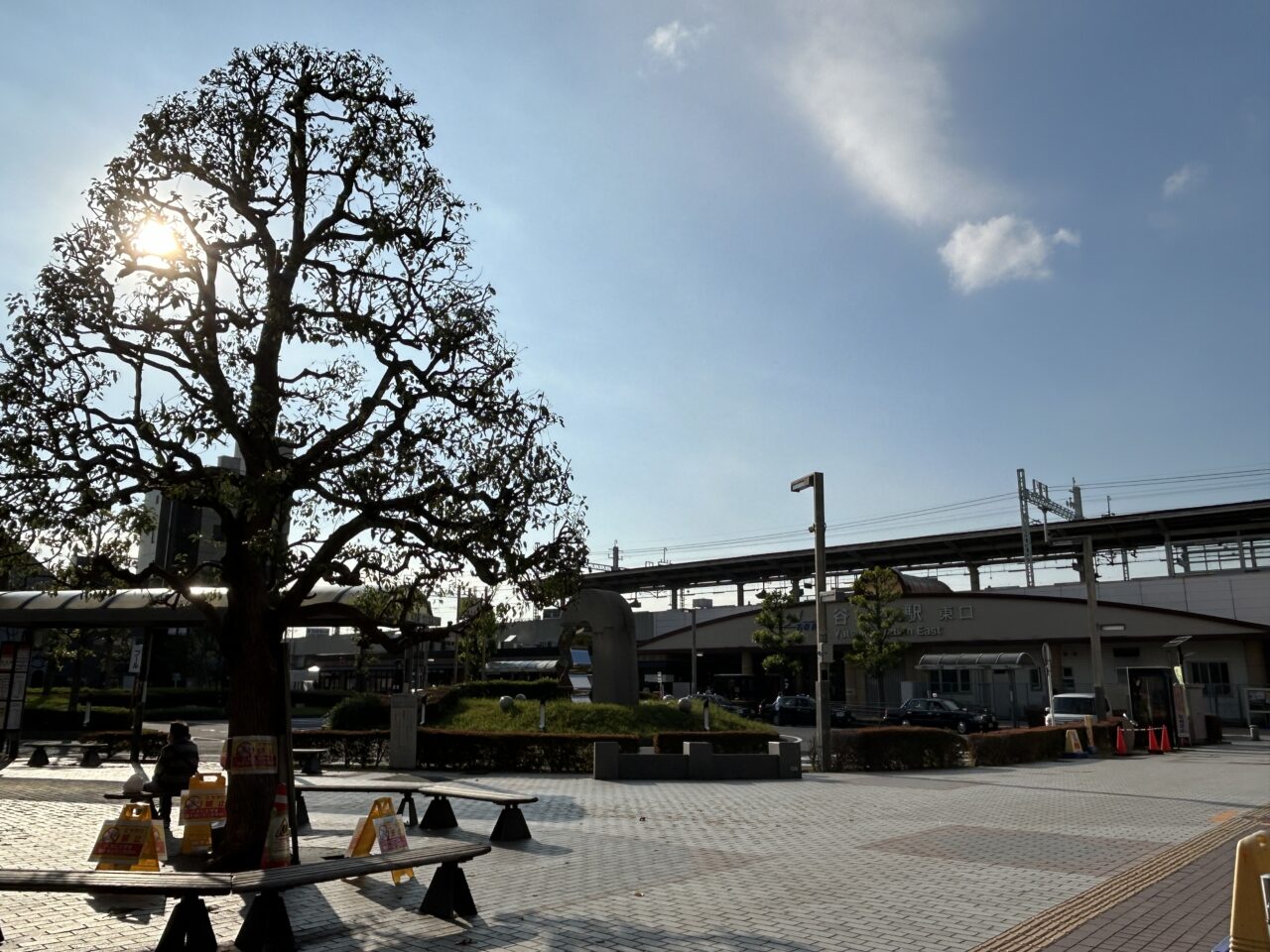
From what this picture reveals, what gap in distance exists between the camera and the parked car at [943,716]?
37.8 metres

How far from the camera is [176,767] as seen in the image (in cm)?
1195

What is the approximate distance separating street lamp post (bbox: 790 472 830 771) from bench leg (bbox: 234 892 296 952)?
52.8ft

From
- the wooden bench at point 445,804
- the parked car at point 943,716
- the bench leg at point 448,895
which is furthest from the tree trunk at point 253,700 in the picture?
the parked car at point 943,716

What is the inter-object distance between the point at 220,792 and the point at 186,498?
148 inches

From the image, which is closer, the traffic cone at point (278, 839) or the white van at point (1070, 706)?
the traffic cone at point (278, 839)

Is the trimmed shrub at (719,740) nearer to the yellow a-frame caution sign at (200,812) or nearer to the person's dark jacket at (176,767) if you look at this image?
the person's dark jacket at (176,767)

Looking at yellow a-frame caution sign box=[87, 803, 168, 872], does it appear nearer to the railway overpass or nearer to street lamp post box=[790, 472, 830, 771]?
street lamp post box=[790, 472, 830, 771]

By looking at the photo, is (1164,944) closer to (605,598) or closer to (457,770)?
(457,770)

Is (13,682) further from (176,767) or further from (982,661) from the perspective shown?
(982,661)

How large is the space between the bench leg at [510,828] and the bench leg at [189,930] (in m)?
5.25

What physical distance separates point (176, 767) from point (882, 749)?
16.2 metres

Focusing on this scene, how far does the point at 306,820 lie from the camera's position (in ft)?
40.9

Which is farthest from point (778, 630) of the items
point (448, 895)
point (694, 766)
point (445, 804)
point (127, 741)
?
point (448, 895)

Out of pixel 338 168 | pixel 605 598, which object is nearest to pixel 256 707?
pixel 338 168
